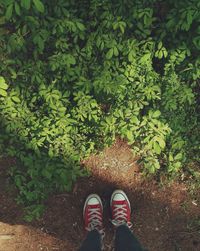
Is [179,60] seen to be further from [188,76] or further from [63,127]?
[63,127]

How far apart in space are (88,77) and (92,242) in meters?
1.45

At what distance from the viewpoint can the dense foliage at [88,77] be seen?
9.55 ft

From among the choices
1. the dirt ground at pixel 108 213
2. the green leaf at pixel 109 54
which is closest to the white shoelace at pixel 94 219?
the dirt ground at pixel 108 213

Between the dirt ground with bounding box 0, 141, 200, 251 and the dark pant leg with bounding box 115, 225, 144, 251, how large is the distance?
0.44 metres

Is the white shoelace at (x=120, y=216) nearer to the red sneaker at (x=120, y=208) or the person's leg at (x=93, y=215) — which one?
the red sneaker at (x=120, y=208)

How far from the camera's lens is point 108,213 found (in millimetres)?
3994

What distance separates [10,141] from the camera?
3.36 m

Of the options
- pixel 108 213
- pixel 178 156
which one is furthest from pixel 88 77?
pixel 108 213

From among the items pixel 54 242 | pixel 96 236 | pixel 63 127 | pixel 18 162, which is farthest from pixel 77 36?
pixel 54 242

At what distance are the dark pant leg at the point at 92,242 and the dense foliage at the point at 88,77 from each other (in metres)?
0.54

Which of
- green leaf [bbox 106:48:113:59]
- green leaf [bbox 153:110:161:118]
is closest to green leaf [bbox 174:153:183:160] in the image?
green leaf [bbox 153:110:161:118]

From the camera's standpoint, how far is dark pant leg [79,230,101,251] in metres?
3.13

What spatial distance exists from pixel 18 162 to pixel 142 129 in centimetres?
139

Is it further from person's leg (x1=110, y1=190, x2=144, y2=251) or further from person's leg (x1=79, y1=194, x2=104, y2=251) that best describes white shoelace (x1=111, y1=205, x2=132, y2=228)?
person's leg (x1=79, y1=194, x2=104, y2=251)
